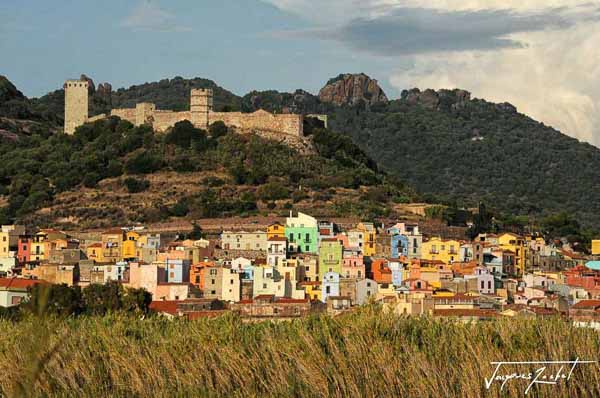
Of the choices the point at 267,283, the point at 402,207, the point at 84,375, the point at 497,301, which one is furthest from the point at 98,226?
the point at 84,375

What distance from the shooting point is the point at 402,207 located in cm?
4962

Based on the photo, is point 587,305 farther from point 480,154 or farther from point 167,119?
point 480,154

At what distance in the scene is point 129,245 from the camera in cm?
4153

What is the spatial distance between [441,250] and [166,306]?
1368cm

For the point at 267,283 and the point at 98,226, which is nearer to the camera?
the point at 267,283

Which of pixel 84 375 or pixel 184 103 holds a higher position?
pixel 184 103

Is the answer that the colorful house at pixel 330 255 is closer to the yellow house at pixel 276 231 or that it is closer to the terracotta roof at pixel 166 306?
the yellow house at pixel 276 231

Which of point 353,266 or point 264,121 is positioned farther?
point 264,121

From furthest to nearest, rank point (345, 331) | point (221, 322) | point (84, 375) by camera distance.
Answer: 1. point (221, 322)
2. point (345, 331)
3. point (84, 375)

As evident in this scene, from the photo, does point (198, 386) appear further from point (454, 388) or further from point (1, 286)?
point (1, 286)

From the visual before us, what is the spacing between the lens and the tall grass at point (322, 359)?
39.0 feet

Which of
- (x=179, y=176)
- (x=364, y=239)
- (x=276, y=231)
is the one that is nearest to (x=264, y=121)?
(x=179, y=176)

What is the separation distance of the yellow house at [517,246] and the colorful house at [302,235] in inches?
238

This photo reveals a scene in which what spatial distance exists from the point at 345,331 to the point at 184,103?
251 feet
